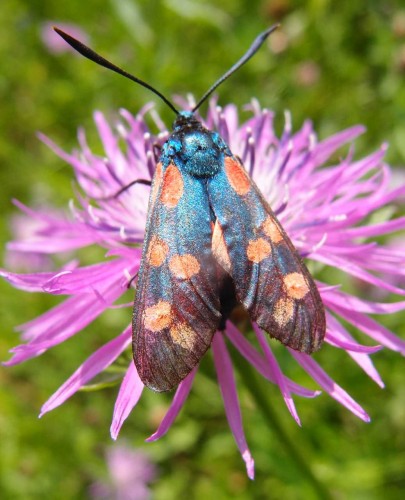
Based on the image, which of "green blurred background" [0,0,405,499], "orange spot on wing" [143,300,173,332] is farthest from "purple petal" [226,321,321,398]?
"green blurred background" [0,0,405,499]

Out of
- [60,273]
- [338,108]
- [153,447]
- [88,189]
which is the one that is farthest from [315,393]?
[338,108]

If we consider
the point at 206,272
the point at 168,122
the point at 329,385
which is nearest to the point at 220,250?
the point at 206,272

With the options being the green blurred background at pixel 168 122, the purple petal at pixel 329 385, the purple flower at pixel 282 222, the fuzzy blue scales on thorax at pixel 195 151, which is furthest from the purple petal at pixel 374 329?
the green blurred background at pixel 168 122

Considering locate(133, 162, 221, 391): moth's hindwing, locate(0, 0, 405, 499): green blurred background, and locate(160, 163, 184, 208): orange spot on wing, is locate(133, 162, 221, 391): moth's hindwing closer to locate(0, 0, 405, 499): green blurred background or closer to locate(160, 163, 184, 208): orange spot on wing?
locate(160, 163, 184, 208): orange spot on wing

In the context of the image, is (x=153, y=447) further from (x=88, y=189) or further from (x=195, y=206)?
(x=195, y=206)

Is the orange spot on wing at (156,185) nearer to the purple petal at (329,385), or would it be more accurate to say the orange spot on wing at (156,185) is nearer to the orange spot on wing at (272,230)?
the orange spot on wing at (272,230)

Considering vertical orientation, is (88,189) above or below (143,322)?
above
